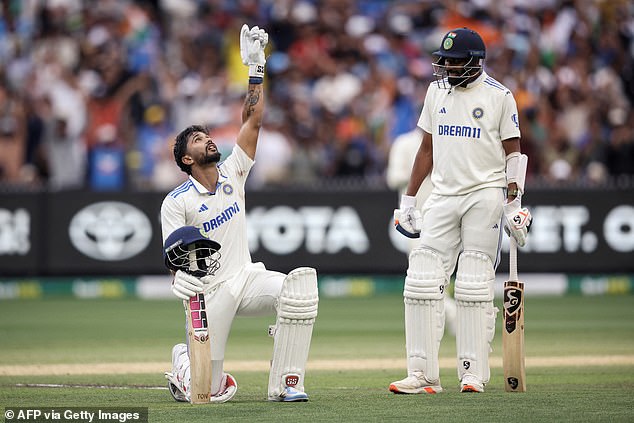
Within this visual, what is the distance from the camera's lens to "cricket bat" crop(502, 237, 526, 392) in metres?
6.77

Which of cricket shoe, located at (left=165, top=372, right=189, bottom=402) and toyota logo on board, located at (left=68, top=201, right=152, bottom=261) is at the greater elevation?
toyota logo on board, located at (left=68, top=201, right=152, bottom=261)

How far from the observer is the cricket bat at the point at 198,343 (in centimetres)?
630

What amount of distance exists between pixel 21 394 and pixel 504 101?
3.11 m

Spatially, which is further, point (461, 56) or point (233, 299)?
point (461, 56)

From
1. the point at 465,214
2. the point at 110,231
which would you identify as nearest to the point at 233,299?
the point at 465,214

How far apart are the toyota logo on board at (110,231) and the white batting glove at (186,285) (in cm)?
801

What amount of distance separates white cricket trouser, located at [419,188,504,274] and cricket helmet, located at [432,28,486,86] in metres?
0.64

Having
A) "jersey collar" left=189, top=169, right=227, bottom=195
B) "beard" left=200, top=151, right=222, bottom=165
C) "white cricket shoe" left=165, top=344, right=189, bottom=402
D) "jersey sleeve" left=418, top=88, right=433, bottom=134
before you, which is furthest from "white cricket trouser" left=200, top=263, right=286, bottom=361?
"jersey sleeve" left=418, top=88, right=433, bottom=134

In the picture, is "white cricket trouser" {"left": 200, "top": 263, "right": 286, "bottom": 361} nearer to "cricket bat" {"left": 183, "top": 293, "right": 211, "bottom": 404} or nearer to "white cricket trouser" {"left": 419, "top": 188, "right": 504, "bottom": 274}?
"cricket bat" {"left": 183, "top": 293, "right": 211, "bottom": 404}

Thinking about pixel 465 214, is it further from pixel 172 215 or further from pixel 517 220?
pixel 172 215

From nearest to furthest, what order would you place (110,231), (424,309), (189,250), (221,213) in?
(189,250) → (221,213) → (424,309) → (110,231)

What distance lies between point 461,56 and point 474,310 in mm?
1371

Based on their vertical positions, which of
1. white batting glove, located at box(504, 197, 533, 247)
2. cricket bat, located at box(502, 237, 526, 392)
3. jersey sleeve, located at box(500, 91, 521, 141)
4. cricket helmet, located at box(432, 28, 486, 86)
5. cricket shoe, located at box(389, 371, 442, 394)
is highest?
cricket helmet, located at box(432, 28, 486, 86)

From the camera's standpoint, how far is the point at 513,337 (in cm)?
681
